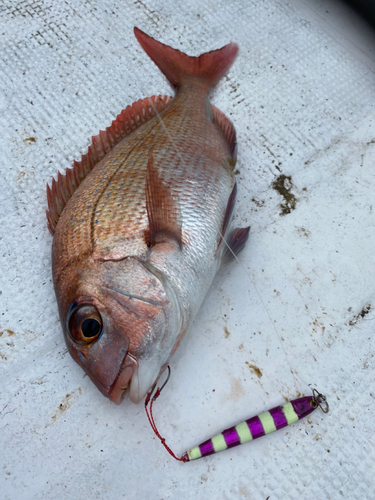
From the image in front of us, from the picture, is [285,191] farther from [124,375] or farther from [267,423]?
[124,375]

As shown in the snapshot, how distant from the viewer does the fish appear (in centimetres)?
93

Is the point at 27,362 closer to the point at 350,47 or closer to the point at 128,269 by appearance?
the point at 128,269

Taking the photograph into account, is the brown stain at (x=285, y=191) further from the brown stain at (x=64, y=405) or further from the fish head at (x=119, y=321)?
the brown stain at (x=64, y=405)

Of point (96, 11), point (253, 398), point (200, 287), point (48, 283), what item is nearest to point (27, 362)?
point (48, 283)

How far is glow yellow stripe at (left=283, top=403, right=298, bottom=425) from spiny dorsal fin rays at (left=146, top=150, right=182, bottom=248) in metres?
0.65

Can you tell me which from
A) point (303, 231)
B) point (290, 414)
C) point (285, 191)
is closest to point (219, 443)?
point (290, 414)

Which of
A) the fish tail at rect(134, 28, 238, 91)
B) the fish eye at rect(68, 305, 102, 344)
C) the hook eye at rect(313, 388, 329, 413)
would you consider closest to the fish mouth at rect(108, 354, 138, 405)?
the fish eye at rect(68, 305, 102, 344)

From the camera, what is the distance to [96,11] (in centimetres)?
179

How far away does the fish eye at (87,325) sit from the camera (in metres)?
0.93

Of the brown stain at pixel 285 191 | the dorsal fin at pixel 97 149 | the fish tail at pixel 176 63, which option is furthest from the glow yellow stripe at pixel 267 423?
the fish tail at pixel 176 63

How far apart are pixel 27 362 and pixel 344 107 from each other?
5.76ft

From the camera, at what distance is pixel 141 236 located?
1044mm

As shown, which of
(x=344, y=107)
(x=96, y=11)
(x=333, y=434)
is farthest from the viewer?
(x=96, y=11)

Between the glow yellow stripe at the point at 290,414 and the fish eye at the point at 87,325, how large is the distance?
678 millimetres
